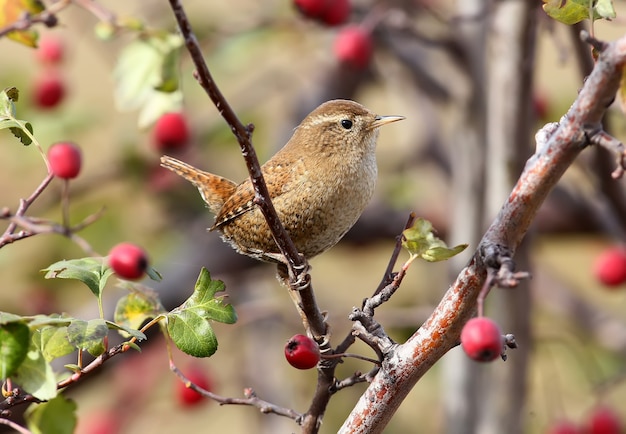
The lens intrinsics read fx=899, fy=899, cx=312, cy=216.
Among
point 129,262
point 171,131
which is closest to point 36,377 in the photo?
point 129,262

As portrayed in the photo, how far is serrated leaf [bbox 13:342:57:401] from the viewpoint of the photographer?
1636mm

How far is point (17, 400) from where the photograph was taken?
6.12 feet

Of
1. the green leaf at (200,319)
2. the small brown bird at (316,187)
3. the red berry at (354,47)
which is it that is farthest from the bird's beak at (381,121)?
the green leaf at (200,319)

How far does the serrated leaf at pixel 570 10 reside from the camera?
1.82 m

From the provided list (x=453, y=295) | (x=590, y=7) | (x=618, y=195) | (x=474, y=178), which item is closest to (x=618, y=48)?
(x=590, y=7)

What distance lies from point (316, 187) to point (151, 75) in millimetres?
664

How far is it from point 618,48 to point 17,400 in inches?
53.5

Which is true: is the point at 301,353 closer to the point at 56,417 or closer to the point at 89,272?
the point at 89,272

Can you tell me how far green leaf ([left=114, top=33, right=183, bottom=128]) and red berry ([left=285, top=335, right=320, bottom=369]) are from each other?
45.7 inches

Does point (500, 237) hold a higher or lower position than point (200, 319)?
higher

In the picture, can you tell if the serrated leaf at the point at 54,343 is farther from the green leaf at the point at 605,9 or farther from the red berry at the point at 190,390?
the red berry at the point at 190,390

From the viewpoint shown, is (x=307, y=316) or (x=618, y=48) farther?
(x=307, y=316)

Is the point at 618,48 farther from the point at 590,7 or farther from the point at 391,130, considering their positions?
the point at 391,130

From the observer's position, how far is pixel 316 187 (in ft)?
9.21
